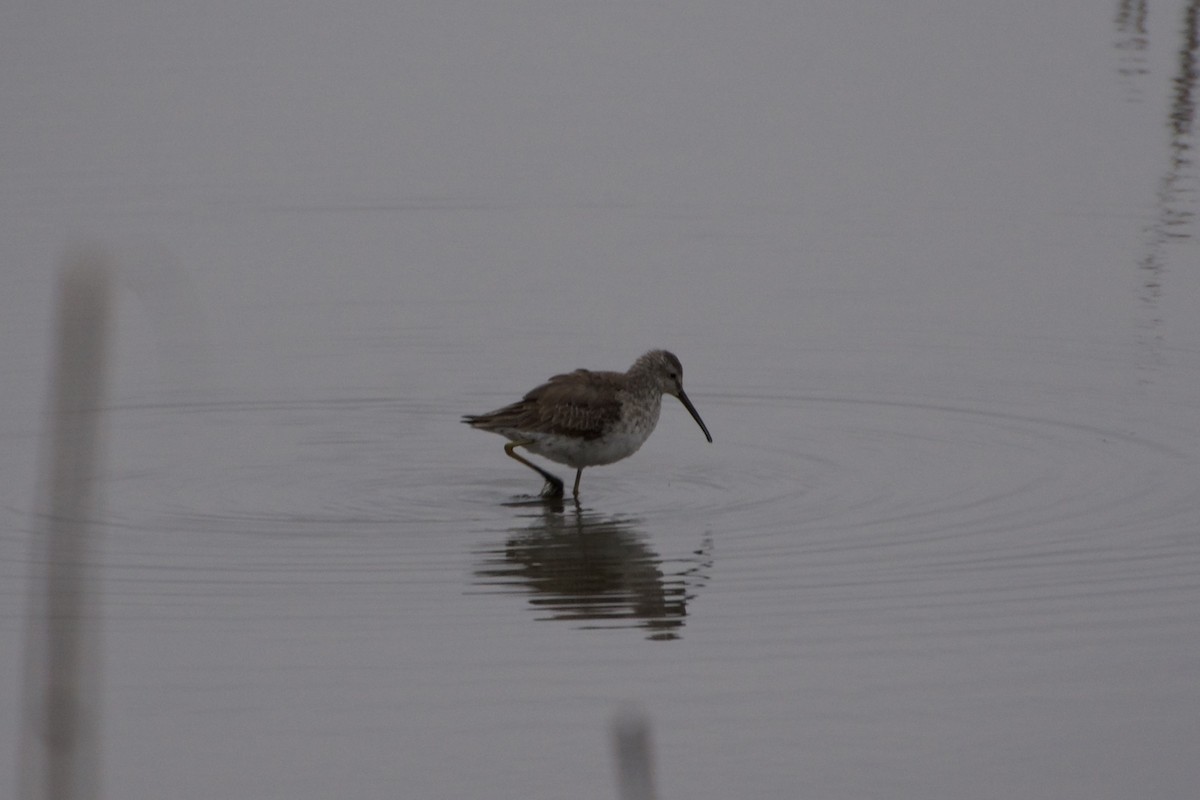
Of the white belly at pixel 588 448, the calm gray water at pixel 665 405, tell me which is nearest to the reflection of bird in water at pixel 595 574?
the calm gray water at pixel 665 405

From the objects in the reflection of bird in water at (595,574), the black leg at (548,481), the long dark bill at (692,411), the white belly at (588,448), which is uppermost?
the long dark bill at (692,411)

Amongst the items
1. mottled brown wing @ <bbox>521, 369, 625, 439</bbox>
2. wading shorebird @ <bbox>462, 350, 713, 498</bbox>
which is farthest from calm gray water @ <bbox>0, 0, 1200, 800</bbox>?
mottled brown wing @ <bbox>521, 369, 625, 439</bbox>

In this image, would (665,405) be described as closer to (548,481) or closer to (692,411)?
(692,411)

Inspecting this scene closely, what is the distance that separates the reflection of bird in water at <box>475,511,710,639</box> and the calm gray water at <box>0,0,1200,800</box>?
1.4 inches

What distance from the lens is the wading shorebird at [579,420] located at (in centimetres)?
1174

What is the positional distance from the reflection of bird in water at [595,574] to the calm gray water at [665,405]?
0.11ft

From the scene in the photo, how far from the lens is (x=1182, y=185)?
1902 cm

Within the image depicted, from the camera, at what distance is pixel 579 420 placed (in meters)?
11.8

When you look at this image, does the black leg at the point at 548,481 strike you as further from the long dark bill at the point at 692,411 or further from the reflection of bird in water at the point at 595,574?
the long dark bill at the point at 692,411

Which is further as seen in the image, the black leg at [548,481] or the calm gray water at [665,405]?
the black leg at [548,481]

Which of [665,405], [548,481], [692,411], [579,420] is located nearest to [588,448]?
[579,420]

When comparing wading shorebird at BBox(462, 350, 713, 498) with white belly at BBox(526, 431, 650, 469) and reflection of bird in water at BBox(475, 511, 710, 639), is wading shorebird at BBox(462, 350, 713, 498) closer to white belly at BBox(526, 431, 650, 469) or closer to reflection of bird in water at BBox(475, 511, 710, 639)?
white belly at BBox(526, 431, 650, 469)

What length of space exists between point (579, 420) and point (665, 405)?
2.91 metres

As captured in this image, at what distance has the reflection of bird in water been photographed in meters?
9.20
